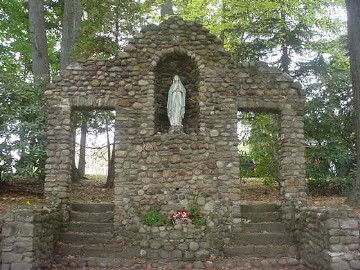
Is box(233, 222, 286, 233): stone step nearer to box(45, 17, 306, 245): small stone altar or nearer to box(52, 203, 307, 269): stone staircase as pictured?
box(52, 203, 307, 269): stone staircase

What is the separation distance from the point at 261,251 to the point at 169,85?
4.60 meters

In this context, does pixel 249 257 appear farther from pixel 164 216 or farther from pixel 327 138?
pixel 327 138

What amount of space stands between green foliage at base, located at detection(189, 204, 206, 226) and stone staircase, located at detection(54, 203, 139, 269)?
1.36 meters

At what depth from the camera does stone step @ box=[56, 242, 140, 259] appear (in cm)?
776

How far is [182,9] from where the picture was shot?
15.4m

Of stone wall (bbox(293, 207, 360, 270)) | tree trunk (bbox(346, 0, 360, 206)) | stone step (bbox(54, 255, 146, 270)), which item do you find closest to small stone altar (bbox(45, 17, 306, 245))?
stone step (bbox(54, 255, 146, 270))

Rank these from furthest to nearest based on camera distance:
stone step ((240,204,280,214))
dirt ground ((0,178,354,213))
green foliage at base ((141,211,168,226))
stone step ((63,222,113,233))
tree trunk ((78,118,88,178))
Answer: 1. tree trunk ((78,118,88,178))
2. dirt ground ((0,178,354,213))
3. stone step ((240,204,280,214))
4. stone step ((63,222,113,233))
5. green foliage at base ((141,211,168,226))

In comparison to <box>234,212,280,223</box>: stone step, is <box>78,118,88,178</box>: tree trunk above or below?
above

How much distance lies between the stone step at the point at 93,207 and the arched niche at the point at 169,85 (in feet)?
7.05

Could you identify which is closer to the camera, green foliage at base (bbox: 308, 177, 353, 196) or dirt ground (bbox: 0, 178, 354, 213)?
dirt ground (bbox: 0, 178, 354, 213)

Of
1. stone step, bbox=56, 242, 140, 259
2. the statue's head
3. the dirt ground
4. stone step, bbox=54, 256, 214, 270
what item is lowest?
stone step, bbox=54, 256, 214, 270

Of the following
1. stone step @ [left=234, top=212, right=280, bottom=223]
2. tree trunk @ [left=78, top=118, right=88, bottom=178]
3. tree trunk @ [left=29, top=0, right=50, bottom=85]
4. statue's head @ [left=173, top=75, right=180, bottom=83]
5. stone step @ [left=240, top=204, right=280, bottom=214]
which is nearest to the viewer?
stone step @ [left=234, top=212, right=280, bottom=223]

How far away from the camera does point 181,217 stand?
7.96 m

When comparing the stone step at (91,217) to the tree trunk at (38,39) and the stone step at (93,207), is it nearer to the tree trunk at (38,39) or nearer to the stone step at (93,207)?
the stone step at (93,207)
